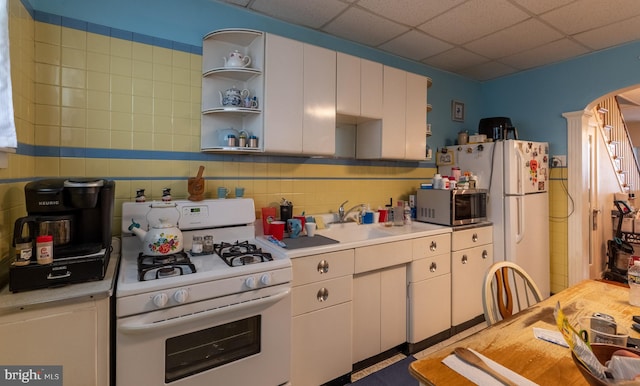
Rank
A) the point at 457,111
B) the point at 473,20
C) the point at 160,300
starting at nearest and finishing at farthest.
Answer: the point at 160,300 < the point at 473,20 < the point at 457,111

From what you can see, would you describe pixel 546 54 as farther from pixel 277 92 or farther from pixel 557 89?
pixel 277 92

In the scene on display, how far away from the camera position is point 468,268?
2654mm

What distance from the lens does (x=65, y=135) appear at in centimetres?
171

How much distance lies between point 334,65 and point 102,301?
2.03 m

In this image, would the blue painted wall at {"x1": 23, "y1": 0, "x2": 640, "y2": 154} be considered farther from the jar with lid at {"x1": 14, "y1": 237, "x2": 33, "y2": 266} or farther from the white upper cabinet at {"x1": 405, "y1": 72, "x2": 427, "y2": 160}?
the jar with lid at {"x1": 14, "y1": 237, "x2": 33, "y2": 266}

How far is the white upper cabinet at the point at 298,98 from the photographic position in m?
2.03

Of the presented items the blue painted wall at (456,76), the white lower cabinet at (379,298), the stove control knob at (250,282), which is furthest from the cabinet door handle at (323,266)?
the blue painted wall at (456,76)

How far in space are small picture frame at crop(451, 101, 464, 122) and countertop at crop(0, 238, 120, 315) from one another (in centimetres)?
357

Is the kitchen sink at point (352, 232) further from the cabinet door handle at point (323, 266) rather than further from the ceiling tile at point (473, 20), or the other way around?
the ceiling tile at point (473, 20)

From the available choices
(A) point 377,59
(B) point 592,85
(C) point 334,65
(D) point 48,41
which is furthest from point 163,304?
(B) point 592,85

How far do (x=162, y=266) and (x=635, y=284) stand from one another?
2088 millimetres

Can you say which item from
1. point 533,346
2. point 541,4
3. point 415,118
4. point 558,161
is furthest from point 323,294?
point 558,161

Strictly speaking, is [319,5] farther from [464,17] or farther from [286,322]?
[286,322]

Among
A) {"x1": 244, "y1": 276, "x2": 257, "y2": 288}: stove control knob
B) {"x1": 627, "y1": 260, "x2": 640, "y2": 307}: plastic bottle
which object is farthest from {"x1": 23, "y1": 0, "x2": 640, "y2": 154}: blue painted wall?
{"x1": 627, "y1": 260, "x2": 640, "y2": 307}: plastic bottle
